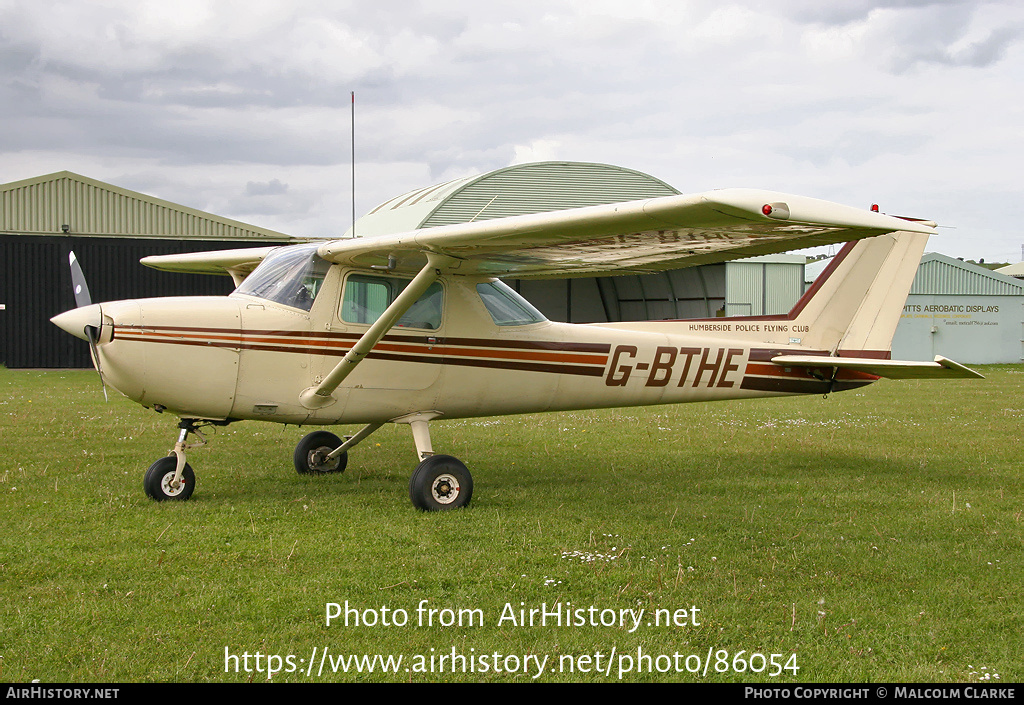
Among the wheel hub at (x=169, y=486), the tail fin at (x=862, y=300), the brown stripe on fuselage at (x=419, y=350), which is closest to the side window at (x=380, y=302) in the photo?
the brown stripe on fuselage at (x=419, y=350)

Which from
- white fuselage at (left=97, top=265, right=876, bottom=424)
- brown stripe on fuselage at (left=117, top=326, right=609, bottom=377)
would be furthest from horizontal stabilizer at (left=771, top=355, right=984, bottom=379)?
brown stripe on fuselage at (left=117, top=326, right=609, bottom=377)

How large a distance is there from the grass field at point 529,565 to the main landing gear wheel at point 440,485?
7.7 inches

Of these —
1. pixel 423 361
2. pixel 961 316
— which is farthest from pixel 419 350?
pixel 961 316

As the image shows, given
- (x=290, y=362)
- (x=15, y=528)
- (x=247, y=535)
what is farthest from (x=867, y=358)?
(x=15, y=528)

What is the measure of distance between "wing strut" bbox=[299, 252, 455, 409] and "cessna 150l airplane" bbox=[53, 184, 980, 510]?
0.05 ft

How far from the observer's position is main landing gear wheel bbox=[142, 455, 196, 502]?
702cm

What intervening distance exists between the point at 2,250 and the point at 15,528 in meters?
24.6

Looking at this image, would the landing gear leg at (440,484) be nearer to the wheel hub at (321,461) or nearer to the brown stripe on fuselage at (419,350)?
the brown stripe on fuselage at (419,350)

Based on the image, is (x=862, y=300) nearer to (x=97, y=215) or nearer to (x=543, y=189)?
(x=543, y=189)

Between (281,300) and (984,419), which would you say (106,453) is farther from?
(984,419)

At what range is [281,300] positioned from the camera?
23.8 feet

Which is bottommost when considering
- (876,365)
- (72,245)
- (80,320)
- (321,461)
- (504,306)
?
(321,461)

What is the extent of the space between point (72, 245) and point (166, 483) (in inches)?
905

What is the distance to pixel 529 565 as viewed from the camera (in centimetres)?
530
